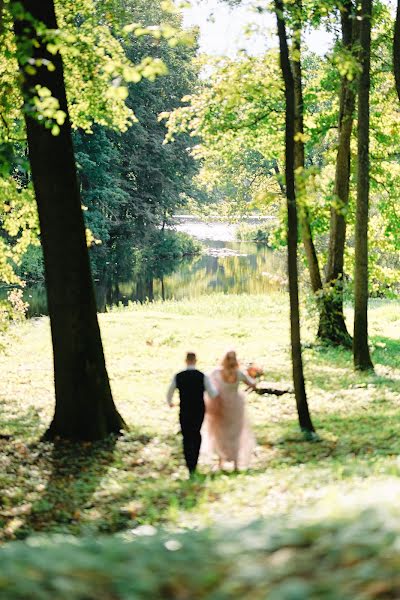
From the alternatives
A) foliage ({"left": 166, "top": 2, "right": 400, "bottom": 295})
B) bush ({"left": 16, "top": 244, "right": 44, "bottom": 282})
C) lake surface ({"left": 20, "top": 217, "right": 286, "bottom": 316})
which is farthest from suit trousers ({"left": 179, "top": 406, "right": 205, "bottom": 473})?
bush ({"left": 16, "top": 244, "right": 44, "bottom": 282})

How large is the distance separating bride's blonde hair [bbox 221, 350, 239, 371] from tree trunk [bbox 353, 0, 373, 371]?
25.3 ft

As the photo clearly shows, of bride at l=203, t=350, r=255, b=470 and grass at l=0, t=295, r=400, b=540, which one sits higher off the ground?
bride at l=203, t=350, r=255, b=470

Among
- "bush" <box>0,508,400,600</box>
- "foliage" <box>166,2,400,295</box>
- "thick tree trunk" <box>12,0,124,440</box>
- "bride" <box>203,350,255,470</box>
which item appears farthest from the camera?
"foliage" <box>166,2,400,295</box>

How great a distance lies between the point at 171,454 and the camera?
11.3 metres

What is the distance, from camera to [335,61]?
1109 centimetres

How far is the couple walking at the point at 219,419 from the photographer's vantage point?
10031 mm

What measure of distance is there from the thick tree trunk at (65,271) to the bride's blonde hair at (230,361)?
254 cm

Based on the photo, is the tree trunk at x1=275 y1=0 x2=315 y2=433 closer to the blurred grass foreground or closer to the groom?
the blurred grass foreground

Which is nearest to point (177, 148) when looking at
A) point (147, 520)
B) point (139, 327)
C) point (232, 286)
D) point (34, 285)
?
point (232, 286)

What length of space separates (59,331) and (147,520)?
444 cm

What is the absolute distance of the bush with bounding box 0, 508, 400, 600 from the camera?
11.2ft

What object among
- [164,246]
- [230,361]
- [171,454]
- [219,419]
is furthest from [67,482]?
[164,246]

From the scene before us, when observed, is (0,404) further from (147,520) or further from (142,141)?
(142,141)

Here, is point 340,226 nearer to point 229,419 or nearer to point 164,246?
point 229,419
